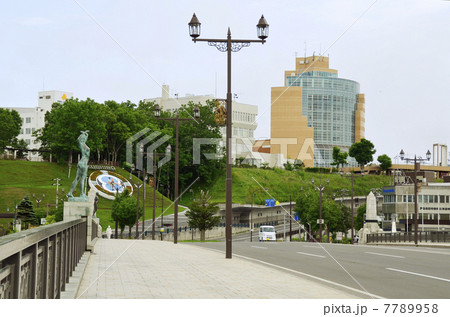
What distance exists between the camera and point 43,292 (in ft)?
21.7

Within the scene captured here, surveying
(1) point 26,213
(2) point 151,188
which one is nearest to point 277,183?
(2) point 151,188

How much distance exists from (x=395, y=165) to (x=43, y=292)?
159344 millimetres

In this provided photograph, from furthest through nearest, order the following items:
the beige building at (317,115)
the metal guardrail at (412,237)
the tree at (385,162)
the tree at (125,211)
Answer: the beige building at (317,115) < the tree at (385,162) < the tree at (125,211) < the metal guardrail at (412,237)

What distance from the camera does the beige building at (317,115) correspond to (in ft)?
547

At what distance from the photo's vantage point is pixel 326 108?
179500 millimetres

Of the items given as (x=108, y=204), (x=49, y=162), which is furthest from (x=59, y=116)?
(x=108, y=204)

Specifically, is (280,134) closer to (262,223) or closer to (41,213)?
(262,223)

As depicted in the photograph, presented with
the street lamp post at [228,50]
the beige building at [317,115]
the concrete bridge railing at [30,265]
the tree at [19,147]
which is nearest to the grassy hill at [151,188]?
the tree at [19,147]

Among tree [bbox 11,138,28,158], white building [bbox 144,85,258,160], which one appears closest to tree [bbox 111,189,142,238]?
tree [bbox 11,138,28,158]

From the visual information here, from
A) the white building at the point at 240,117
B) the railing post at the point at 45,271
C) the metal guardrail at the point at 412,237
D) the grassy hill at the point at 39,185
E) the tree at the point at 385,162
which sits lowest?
the metal guardrail at the point at 412,237

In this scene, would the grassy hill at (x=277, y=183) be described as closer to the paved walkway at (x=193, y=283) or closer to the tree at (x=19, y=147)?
the tree at (x=19, y=147)

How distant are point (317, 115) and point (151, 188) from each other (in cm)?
8971

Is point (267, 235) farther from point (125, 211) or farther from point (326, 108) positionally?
point (326, 108)

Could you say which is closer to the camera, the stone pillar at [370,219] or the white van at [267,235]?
the stone pillar at [370,219]
